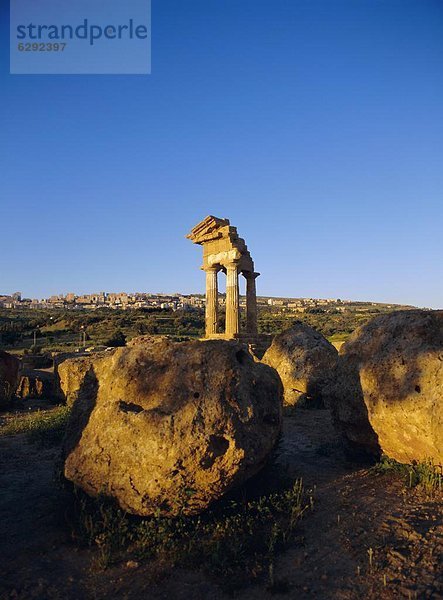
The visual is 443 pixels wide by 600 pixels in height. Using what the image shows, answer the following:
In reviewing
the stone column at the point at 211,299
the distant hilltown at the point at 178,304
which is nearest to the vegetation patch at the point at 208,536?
the stone column at the point at 211,299

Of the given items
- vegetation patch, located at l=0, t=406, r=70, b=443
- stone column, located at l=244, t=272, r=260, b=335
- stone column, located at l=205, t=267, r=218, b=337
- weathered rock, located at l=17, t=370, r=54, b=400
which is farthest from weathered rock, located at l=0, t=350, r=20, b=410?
stone column, located at l=244, t=272, r=260, b=335

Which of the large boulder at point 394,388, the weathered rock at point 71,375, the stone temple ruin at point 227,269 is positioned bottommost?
the weathered rock at point 71,375

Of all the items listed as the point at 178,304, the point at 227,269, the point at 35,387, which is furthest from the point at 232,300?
the point at 178,304

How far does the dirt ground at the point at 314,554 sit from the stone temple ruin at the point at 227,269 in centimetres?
1467

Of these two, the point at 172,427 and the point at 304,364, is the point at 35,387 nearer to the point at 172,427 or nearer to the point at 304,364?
the point at 304,364

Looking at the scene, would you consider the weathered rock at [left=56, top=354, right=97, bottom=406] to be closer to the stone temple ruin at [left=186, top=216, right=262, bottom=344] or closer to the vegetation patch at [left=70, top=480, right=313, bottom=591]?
the vegetation patch at [left=70, top=480, right=313, bottom=591]

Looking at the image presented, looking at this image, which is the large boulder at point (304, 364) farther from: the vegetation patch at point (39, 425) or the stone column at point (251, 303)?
the stone column at point (251, 303)

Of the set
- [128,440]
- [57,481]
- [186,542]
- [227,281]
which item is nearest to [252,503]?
[186,542]

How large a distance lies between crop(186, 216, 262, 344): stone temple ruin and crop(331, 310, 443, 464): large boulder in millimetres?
13653

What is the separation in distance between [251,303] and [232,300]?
6.48ft

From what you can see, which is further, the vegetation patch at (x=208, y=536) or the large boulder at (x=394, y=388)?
the large boulder at (x=394, y=388)

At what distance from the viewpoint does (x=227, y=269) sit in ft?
67.4

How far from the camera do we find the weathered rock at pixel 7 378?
1004 cm

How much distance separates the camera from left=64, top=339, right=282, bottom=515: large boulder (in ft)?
12.1
